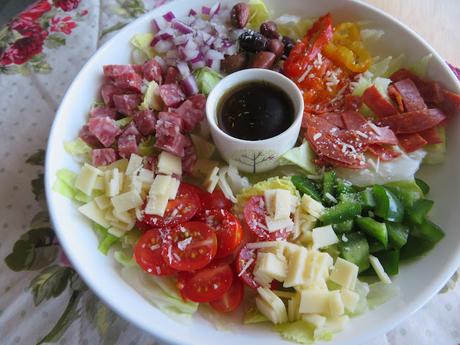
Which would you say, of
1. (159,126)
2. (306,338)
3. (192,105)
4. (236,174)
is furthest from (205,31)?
(306,338)

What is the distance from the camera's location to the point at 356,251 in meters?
1.26

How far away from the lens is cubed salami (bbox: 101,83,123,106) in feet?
5.22

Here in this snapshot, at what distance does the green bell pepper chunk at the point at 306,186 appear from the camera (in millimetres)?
1369

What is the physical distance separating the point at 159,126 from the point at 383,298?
2.78ft

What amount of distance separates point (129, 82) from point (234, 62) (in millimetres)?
384

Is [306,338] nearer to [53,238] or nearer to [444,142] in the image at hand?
[444,142]

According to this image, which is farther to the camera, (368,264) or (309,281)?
(368,264)

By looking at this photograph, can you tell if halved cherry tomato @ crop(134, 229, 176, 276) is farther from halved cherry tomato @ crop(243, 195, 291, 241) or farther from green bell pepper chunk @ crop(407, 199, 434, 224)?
green bell pepper chunk @ crop(407, 199, 434, 224)

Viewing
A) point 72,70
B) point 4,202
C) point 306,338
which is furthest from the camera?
point 72,70

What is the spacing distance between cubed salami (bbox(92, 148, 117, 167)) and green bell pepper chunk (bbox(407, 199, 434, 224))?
950 mm

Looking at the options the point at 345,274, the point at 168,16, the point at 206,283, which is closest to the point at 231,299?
the point at 206,283

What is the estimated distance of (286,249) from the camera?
1216mm

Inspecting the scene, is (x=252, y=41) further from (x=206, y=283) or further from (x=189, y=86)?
(x=206, y=283)

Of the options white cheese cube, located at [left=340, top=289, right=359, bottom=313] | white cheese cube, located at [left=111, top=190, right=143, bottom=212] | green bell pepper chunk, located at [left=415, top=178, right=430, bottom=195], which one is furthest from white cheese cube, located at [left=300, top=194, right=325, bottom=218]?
white cheese cube, located at [left=111, top=190, right=143, bottom=212]
